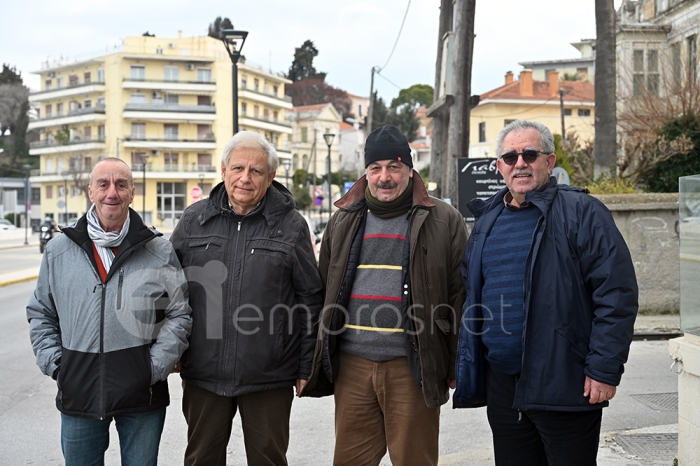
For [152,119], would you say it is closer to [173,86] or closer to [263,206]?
[173,86]

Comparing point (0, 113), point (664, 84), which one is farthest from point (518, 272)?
point (0, 113)

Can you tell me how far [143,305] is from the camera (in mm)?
3615

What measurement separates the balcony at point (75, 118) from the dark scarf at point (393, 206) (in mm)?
73579

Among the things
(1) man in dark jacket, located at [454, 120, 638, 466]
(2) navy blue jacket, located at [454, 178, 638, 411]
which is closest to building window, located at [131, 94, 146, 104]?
(1) man in dark jacket, located at [454, 120, 638, 466]

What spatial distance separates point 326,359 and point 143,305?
1.06 metres

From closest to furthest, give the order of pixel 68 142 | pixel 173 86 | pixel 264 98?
pixel 173 86
pixel 68 142
pixel 264 98

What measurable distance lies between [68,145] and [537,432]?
77.2 metres

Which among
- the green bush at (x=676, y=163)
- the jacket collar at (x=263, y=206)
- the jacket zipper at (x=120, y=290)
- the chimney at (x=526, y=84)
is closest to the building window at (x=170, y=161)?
the chimney at (x=526, y=84)

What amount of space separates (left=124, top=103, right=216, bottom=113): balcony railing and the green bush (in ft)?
210

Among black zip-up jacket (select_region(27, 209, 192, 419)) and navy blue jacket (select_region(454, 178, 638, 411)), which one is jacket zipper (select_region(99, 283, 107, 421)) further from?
navy blue jacket (select_region(454, 178, 638, 411))

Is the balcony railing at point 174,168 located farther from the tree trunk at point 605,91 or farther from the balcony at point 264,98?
the tree trunk at point 605,91

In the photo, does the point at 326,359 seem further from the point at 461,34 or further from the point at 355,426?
the point at 461,34

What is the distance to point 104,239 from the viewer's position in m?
3.60

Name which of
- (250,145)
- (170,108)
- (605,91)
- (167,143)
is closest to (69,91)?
(170,108)
